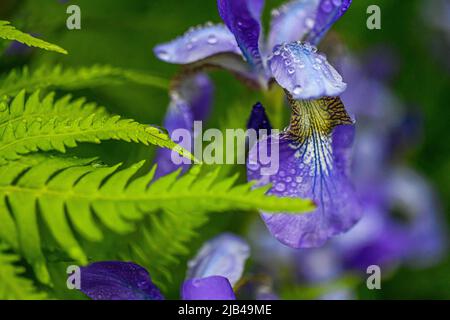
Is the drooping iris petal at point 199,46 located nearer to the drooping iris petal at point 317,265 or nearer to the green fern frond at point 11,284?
the green fern frond at point 11,284

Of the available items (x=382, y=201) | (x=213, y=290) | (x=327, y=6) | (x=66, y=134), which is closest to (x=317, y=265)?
(x=382, y=201)

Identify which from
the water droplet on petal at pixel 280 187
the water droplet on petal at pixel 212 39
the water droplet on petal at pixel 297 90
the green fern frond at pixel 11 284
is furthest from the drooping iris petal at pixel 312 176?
the green fern frond at pixel 11 284

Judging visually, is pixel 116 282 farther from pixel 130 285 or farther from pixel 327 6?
pixel 327 6

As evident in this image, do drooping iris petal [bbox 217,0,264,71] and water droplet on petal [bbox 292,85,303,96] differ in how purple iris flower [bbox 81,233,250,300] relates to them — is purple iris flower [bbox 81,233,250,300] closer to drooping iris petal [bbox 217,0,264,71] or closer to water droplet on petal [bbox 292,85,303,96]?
water droplet on petal [bbox 292,85,303,96]

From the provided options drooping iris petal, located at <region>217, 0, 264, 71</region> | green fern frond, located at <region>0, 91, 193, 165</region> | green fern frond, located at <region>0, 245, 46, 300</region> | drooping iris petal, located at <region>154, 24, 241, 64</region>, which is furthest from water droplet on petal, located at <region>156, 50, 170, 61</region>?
green fern frond, located at <region>0, 245, 46, 300</region>

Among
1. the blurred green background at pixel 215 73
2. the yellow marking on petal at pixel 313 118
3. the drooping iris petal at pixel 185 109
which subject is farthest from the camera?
the blurred green background at pixel 215 73

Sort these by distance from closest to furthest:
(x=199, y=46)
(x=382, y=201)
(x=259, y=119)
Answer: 1. (x=259, y=119)
2. (x=199, y=46)
3. (x=382, y=201)
